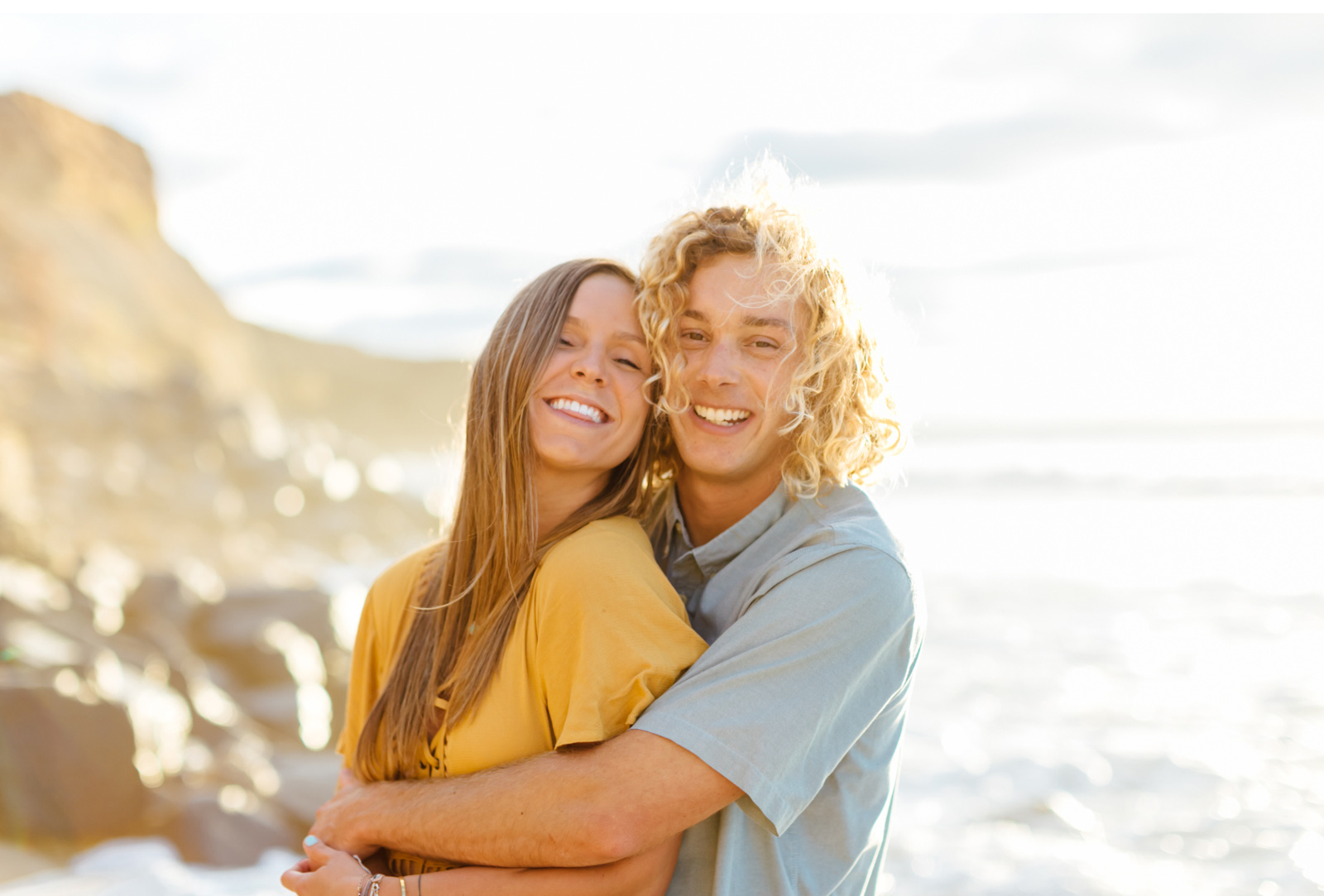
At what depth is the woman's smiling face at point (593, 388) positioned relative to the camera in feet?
8.65

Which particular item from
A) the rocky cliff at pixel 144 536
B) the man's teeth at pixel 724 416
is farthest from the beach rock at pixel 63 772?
the man's teeth at pixel 724 416

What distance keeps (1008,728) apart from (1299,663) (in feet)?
9.83

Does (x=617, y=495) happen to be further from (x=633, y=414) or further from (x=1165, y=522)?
(x=1165, y=522)

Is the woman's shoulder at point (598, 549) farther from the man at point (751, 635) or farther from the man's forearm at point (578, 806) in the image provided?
the man's forearm at point (578, 806)

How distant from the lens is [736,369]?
2.75 m

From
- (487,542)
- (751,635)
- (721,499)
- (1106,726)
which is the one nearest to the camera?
(751,635)

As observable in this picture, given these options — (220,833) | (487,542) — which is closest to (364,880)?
(487,542)

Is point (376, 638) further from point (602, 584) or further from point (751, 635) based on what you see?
point (751, 635)

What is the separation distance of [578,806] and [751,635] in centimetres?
49

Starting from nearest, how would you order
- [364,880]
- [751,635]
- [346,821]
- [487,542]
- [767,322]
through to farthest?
[751,635]
[364,880]
[346,821]
[487,542]
[767,322]

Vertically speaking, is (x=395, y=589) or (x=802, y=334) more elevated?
(x=802, y=334)

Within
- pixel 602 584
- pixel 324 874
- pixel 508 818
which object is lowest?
pixel 324 874

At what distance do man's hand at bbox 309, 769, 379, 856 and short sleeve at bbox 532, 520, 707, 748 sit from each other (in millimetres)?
558

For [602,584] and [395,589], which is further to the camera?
[395,589]
